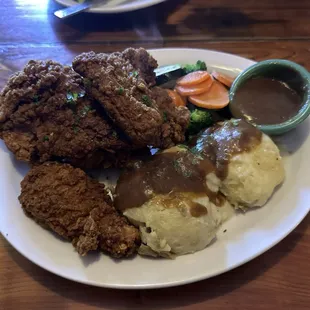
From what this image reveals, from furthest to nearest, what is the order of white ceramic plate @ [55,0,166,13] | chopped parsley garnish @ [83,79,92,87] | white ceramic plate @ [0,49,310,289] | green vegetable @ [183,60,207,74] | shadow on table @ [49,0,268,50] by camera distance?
shadow on table @ [49,0,268,50] < white ceramic plate @ [55,0,166,13] < green vegetable @ [183,60,207,74] < chopped parsley garnish @ [83,79,92,87] < white ceramic plate @ [0,49,310,289]

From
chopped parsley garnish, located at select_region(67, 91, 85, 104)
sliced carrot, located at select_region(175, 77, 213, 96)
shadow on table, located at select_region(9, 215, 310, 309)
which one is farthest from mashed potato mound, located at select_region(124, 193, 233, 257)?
sliced carrot, located at select_region(175, 77, 213, 96)

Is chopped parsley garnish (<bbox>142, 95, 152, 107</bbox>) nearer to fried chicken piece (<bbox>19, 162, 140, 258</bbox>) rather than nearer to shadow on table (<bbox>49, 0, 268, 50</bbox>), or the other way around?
fried chicken piece (<bbox>19, 162, 140, 258</bbox>)

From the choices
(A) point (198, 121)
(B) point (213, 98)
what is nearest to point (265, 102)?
(B) point (213, 98)

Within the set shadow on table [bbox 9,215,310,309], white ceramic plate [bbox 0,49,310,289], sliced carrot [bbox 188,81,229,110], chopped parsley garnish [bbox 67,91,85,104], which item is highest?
chopped parsley garnish [bbox 67,91,85,104]

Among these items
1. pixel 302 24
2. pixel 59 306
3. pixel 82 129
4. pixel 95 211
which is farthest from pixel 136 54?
pixel 302 24

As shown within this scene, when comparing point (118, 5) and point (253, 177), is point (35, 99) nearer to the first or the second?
point (253, 177)

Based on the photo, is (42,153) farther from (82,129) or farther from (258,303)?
(258,303)
